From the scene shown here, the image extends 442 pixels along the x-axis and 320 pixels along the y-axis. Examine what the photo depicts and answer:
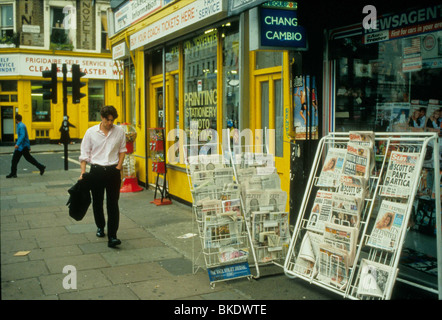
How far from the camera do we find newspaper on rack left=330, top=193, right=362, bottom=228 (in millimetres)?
4363

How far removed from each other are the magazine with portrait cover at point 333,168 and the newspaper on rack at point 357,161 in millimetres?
116

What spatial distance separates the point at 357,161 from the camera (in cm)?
452

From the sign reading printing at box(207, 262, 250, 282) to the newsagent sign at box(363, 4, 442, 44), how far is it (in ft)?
9.90

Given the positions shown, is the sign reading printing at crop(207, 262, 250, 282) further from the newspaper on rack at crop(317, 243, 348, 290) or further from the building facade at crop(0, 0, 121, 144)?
the building facade at crop(0, 0, 121, 144)

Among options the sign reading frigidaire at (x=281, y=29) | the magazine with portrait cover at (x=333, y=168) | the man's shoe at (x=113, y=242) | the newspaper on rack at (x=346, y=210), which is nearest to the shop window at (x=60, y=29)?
the man's shoe at (x=113, y=242)

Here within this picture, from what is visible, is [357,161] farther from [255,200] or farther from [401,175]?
[255,200]

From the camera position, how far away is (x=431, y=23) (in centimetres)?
482

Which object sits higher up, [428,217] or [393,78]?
[393,78]

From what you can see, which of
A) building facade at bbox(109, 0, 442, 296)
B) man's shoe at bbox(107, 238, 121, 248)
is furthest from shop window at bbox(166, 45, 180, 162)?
man's shoe at bbox(107, 238, 121, 248)

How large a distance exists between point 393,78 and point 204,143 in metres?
4.57

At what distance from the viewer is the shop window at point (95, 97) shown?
91.2 feet

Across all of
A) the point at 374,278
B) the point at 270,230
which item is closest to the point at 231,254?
the point at 270,230

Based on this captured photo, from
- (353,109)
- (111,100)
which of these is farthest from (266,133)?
(111,100)
